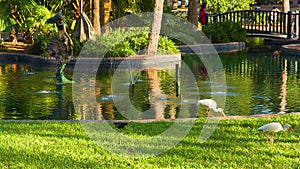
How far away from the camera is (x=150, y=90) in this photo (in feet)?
55.7

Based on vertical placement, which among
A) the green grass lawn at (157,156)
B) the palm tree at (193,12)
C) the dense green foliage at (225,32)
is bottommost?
the green grass lawn at (157,156)

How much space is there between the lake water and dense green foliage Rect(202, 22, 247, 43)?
203 inches

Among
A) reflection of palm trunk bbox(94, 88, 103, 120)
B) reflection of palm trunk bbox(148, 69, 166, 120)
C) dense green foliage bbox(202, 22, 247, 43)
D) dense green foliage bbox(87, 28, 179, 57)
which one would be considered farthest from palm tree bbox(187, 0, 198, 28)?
reflection of palm trunk bbox(94, 88, 103, 120)

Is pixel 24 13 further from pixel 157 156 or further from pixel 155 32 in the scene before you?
pixel 157 156

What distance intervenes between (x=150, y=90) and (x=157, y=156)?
25.5ft

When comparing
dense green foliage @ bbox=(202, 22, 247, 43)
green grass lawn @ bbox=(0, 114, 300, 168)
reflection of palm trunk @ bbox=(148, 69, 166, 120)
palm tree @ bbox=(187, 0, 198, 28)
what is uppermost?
palm tree @ bbox=(187, 0, 198, 28)

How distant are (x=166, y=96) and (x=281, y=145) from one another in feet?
20.7

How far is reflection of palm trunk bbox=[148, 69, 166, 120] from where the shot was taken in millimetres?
13630

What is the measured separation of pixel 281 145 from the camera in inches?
383

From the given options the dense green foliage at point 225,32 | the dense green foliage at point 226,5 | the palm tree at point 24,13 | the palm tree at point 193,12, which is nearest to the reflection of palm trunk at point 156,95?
the palm tree at point 24,13

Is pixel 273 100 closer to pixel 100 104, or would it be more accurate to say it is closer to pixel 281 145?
pixel 100 104

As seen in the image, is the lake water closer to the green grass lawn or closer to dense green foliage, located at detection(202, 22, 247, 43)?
the green grass lawn

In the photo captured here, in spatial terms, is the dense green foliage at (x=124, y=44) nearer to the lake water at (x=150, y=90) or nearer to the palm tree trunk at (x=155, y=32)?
the palm tree trunk at (x=155, y=32)

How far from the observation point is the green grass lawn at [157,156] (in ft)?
28.9
